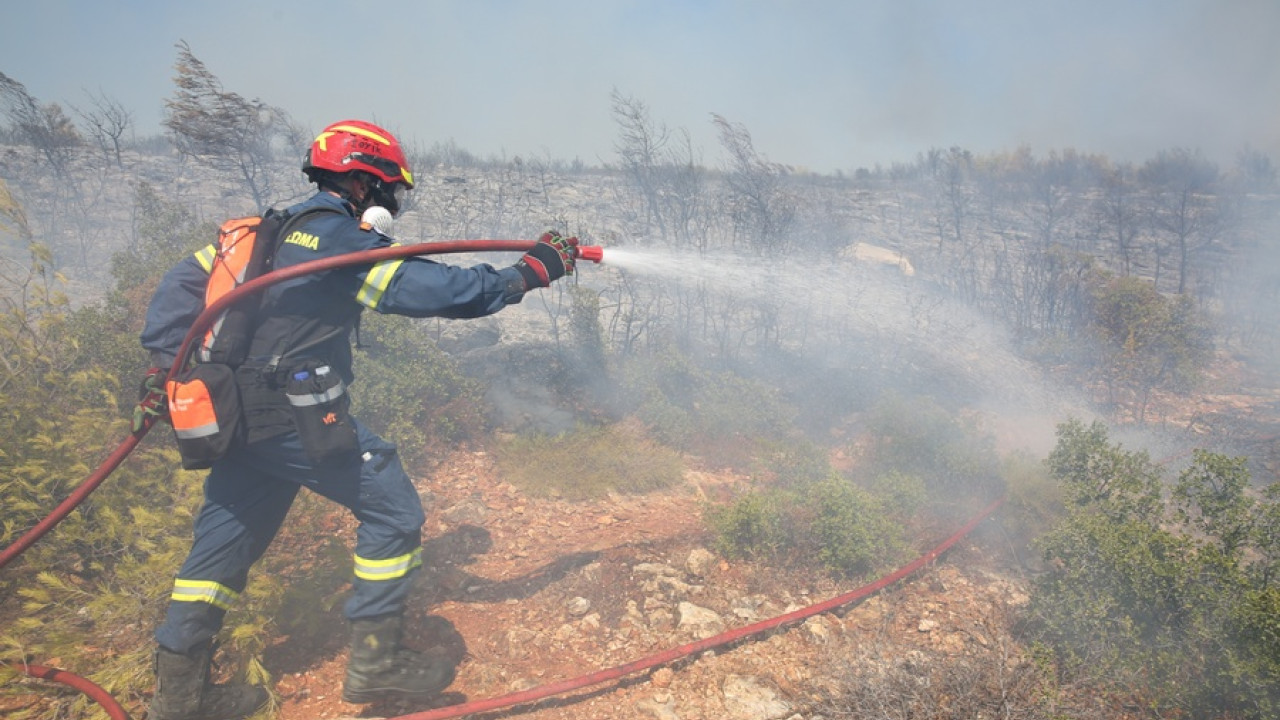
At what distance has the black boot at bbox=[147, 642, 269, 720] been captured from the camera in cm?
236

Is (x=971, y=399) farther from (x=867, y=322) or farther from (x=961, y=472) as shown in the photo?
→ (x=961, y=472)

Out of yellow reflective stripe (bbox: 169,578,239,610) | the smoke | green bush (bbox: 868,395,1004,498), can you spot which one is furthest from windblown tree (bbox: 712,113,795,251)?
yellow reflective stripe (bbox: 169,578,239,610)

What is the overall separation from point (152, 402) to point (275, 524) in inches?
27.7

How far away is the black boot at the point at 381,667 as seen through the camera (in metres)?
2.59

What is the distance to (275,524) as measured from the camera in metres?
2.68

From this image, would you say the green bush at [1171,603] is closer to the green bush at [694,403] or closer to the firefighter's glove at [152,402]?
the green bush at [694,403]

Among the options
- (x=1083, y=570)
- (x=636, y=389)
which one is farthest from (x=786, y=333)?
(x=1083, y=570)

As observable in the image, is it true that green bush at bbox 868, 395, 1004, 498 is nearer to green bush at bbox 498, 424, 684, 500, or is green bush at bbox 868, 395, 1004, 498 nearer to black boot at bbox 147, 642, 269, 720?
green bush at bbox 498, 424, 684, 500

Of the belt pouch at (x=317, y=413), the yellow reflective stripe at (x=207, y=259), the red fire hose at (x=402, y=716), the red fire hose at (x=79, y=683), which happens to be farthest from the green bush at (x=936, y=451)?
the red fire hose at (x=79, y=683)

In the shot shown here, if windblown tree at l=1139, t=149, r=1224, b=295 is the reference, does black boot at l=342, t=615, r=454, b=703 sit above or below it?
below

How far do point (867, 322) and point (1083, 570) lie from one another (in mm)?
8351

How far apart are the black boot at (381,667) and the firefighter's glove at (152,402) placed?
119cm

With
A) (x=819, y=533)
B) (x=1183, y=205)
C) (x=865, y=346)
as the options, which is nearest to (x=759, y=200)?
(x=865, y=346)

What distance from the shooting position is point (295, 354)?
242 centimetres
